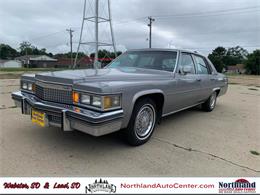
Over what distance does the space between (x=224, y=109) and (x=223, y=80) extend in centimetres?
98

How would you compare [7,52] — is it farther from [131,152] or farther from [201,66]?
[131,152]

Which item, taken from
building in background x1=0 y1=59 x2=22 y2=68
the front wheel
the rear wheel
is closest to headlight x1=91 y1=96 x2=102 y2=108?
the front wheel

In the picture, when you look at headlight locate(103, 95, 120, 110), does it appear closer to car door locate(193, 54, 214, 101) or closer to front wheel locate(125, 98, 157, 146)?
front wheel locate(125, 98, 157, 146)

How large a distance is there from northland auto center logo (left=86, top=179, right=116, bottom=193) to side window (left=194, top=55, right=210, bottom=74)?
381 cm

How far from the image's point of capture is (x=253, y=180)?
98.2 inches

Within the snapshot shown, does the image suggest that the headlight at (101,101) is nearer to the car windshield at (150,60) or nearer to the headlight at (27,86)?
the headlight at (27,86)

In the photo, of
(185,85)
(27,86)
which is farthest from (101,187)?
(185,85)

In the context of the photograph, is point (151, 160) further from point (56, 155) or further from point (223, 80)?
point (223, 80)

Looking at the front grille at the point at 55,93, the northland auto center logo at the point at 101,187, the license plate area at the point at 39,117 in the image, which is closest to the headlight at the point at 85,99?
the front grille at the point at 55,93

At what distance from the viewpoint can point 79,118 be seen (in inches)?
101

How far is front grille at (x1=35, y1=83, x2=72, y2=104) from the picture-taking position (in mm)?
2793

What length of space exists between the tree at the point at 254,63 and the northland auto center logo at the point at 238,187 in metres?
64.6

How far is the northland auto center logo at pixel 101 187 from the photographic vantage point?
2.24m

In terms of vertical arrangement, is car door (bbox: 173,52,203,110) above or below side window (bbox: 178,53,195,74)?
below
